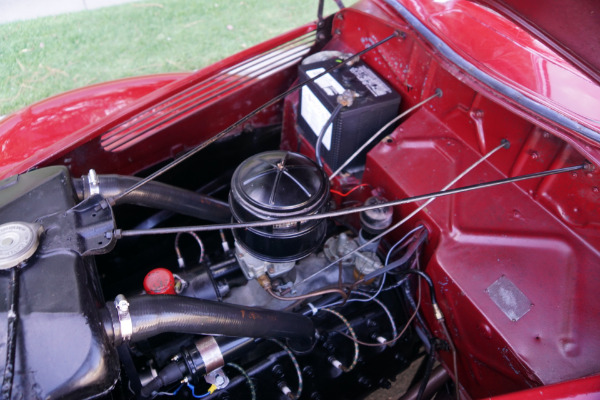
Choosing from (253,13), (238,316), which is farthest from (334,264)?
(253,13)

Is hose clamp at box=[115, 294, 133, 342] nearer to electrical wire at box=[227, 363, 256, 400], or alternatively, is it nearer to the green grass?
electrical wire at box=[227, 363, 256, 400]

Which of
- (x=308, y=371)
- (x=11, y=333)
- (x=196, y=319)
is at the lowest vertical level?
(x=308, y=371)

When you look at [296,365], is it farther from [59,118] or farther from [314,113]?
[59,118]

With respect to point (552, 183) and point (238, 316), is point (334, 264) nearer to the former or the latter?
point (238, 316)

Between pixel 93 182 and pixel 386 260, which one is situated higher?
pixel 93 182

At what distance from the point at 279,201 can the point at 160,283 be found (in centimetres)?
44

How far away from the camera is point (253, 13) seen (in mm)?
4848

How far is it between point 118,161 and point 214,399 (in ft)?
3.19

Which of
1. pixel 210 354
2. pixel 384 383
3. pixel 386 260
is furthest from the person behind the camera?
pixel 384 383

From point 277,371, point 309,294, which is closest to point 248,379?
point 277,371

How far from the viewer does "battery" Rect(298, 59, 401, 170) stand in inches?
65.2

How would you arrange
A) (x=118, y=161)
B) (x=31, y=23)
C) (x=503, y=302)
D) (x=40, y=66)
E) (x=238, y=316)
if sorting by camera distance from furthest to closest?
(x=31, y=23) → (x=40, y=66) → (x=118, y=161) → (x=503, y=302) → (x=238, y=316)

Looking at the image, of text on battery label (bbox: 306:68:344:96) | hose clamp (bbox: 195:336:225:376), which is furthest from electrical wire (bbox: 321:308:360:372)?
text on battery label (bbox: 306:68:344:96)

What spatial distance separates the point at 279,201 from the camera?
48.7 inches
